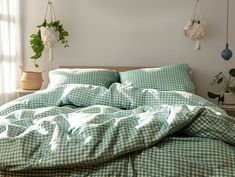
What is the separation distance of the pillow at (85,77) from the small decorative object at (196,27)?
2.71 ft

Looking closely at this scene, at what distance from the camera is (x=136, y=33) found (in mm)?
3230

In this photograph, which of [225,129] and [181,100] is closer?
[225,129]

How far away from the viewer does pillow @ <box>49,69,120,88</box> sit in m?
2.69

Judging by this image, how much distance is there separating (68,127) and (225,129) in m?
0.68

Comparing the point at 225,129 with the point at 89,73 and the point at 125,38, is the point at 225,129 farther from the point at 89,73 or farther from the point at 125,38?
the point at 125,38

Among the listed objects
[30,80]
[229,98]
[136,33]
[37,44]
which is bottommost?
[229,98]

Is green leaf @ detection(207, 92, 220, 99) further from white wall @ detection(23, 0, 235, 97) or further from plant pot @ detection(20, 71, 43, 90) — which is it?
plant pot @ detection(20, 71, 43, 90)

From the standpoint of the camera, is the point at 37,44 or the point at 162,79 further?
the point at 37,44

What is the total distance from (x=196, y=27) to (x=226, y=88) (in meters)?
0.67

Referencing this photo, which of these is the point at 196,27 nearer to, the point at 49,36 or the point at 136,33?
the point at 136,33

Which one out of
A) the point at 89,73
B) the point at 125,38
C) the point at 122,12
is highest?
the point at 122,12

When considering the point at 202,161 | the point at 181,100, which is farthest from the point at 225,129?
the point at 181,100

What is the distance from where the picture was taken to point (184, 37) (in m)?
3.16

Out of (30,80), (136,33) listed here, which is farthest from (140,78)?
(30,80)
